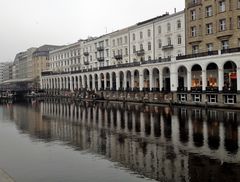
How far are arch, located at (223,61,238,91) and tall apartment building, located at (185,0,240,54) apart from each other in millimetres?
3188

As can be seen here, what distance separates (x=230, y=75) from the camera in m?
53.0

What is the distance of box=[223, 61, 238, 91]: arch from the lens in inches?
2037

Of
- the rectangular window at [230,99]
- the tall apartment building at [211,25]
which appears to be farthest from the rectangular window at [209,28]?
the rectangular window at [230,99]

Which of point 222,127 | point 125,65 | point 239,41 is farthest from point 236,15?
point 125,65

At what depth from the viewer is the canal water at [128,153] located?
16625 mm

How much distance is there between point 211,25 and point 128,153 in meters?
42.9

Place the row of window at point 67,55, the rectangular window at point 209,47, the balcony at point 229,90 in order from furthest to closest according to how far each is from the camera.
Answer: the row of window at point 67,55
the rectangular window at point 209,47
the balcony at point 229,90

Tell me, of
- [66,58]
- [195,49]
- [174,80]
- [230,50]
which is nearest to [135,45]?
[195,49]

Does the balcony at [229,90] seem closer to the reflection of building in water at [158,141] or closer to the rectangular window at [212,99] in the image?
the rectangular window at [212,99]

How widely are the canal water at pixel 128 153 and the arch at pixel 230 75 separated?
1880cm

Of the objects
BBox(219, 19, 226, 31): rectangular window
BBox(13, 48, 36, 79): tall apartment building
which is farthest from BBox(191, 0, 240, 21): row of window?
BBox(13, 48, 36, 79): tall apartment building

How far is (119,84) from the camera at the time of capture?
8488 cm

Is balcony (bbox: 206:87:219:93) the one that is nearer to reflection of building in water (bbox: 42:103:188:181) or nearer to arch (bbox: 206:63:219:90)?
arch (bbox: 206:63:219:90)

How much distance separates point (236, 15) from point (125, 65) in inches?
1352
